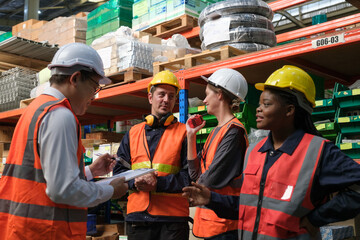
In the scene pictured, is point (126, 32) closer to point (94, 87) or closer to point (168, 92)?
point (168, 92)

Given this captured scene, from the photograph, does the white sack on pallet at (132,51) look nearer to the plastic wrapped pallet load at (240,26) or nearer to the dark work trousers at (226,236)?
the plastic wrapped pallet load at (240,26)

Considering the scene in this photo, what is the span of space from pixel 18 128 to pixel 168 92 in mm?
1637

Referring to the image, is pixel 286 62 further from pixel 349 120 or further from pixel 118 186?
pixel 118 186

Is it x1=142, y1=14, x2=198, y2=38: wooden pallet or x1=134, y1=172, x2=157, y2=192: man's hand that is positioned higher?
x1=142, y1=14, x2=198, y2=38: wooden pallet

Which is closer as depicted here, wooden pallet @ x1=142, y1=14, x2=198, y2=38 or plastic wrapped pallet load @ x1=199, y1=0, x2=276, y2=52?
plastic wrapped pallet load @ x1=199, y1=0, x2=276, y2=52

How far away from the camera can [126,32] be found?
502cm

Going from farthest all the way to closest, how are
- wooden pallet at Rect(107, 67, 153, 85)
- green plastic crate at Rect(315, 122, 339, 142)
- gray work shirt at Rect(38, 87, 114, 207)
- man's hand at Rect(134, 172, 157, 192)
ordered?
wooden pallet at Rect(107, 67, 153, 85) → green plastic crate at Rect(315, 122, 339, 142) → man's hand at Rect(134, 172, 157, 192) → gray work shirt at Rect(38, 87, 114, 207)

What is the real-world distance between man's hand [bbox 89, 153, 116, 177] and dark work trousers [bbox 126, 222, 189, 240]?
59 cm

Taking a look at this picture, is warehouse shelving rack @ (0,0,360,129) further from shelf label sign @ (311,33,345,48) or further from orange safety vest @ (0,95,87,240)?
orange safety vest @ (0,95,87,240)

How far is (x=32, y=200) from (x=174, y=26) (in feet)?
14.8

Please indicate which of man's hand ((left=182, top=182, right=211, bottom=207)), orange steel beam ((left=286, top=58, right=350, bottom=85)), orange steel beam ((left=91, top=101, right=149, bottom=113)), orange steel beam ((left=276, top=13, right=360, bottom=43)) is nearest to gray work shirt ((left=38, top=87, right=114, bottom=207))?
man's hand ((left=182, top=182, right=211, bottom=207))

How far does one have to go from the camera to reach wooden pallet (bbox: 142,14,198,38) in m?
5.45

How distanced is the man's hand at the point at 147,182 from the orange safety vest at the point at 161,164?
9 cm

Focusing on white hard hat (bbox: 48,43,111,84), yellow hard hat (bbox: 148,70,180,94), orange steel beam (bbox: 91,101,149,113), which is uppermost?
orange steel beam (bbox: 91,101,149,113)
